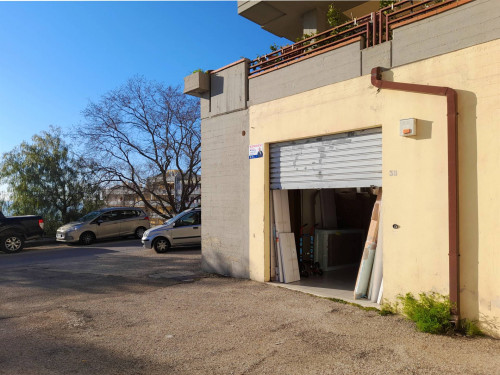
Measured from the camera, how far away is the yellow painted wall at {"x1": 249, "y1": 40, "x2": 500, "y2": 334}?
482 cm

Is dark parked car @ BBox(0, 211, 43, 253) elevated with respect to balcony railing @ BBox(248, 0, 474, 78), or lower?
lower

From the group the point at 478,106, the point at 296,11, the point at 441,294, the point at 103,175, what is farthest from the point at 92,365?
the point at 103,175

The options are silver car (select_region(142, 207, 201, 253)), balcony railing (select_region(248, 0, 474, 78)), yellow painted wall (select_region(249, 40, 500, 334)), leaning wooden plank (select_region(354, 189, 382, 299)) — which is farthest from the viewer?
silver car (select_region(142, 207, 201, 253))

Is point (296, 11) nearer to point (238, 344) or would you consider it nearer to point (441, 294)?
point (441, 294)

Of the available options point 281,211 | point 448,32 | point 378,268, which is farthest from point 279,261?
point 448,32

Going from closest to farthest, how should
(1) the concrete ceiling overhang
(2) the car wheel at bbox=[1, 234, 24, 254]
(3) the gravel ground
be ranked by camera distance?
(3) the gravel ground
(1) the concrete ceiling overhang
(2) the car wheel at bbox=[1, 234, 24, 254]

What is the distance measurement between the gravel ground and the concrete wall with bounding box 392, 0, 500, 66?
3911mm

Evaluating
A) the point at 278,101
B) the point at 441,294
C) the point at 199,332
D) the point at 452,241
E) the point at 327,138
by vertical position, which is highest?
the point at 278,101

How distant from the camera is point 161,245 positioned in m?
13.6

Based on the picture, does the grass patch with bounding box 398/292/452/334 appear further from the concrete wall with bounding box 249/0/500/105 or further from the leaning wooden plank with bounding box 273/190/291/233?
the concrete wall with bounding box 249/0/500/105

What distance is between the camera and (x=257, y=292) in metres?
7.30

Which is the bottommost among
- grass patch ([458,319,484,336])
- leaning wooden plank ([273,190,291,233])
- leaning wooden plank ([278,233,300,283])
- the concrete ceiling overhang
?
grass patch ([458,319,484,336])

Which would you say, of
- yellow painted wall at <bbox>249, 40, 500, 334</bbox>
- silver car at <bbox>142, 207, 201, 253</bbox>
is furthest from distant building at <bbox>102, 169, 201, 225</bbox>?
yellow painted wall at <bbox>249, 40, 500, 334</bbox>

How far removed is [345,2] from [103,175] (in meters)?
16.0
